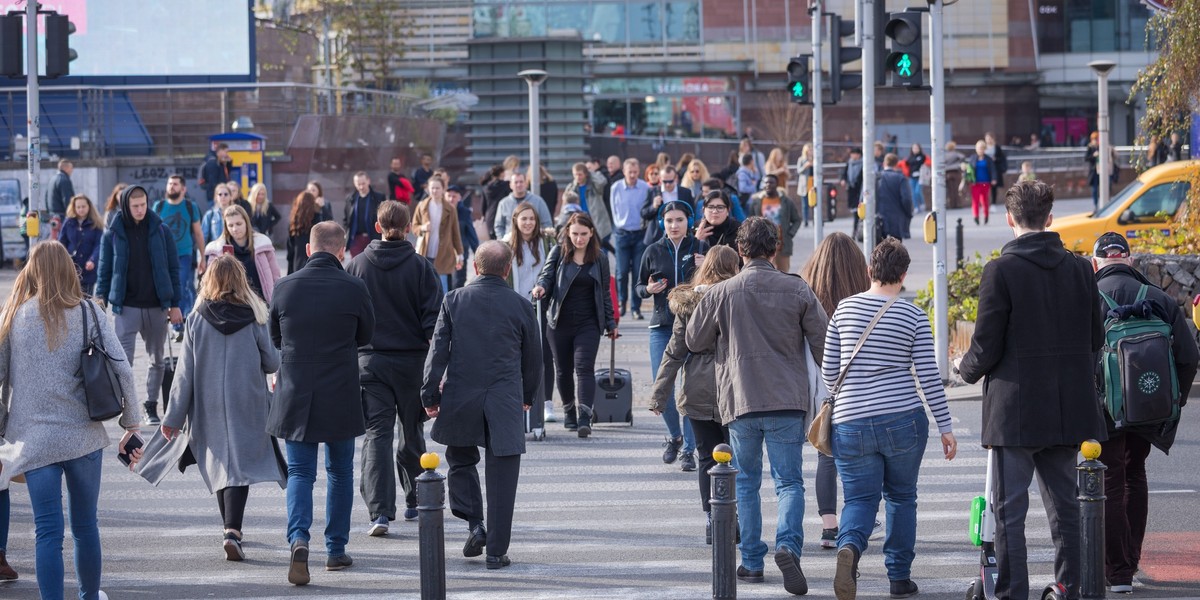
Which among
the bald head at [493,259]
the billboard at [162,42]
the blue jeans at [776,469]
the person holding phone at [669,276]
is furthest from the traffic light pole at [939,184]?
the billboard at [162,42]

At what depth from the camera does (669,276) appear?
11219mm

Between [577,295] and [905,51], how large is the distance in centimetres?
483

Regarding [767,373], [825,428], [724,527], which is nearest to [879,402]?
[825,428]

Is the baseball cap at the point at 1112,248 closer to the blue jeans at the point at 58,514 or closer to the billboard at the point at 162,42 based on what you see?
the blue jeans at the point at 58,514

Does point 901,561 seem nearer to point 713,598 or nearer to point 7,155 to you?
point 713,598

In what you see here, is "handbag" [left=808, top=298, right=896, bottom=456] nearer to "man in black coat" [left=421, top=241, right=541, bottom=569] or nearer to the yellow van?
"man in black coat" [left=421, top=241, right=541, bottom=569]

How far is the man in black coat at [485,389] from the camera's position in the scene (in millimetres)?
8250

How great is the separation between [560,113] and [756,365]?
24301 millimetres

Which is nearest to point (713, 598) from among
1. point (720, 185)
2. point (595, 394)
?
point (595, 394)

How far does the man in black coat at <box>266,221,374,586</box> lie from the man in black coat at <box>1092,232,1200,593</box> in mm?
3787

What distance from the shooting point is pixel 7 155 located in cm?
3130

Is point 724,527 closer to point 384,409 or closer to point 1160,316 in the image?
point 1160,316

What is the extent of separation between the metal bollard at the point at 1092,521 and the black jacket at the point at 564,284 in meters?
5.41

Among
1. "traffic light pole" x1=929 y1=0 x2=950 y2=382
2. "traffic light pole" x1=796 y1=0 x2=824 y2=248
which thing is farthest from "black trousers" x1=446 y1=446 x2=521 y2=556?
"traffic light pole" x1=796 y1=0 x2=824 y2=248
